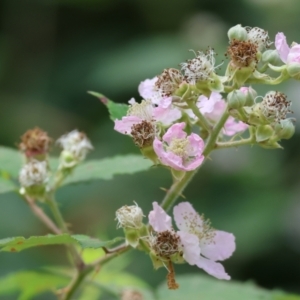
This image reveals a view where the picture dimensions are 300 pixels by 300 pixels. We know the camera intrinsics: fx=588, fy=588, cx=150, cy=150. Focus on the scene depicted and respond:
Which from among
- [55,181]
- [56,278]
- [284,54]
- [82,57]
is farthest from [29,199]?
[82,57]

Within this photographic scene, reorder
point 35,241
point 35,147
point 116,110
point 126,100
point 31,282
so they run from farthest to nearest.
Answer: point 126,100 → point 31,282 → point 35,147 → point 116,110 → point 35,241

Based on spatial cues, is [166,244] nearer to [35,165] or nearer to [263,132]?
[263,132]

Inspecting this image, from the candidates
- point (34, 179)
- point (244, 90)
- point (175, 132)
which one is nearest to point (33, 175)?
point (34, 179)

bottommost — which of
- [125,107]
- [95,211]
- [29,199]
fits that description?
[95,211]

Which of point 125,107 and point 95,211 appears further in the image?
point 95,211

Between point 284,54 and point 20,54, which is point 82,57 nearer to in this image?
point 20,54

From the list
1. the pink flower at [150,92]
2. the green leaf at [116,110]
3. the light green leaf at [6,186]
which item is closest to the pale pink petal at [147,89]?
the pink flower at [150,92]

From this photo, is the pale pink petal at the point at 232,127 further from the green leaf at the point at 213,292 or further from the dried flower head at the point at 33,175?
the green leaf at the point at 213,292
